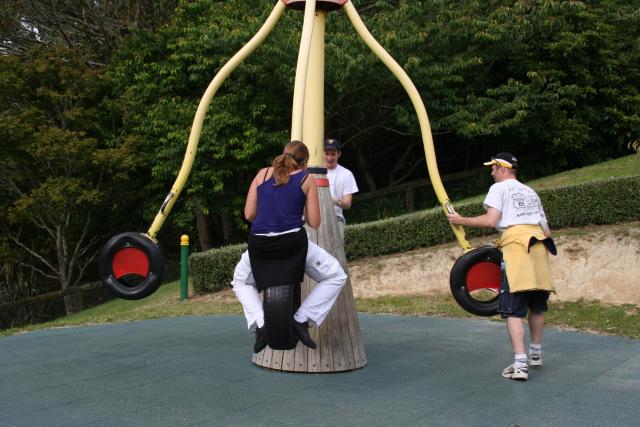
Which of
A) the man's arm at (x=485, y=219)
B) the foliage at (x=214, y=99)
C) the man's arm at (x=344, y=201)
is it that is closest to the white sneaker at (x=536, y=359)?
the man's arm at (x=485, y=219)

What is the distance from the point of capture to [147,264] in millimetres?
5273

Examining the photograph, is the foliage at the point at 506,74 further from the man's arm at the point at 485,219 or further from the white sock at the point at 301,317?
the white sock at the point at 301,317

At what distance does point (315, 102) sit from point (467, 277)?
183 cm

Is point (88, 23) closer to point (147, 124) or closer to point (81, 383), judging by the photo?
point (147, 124)

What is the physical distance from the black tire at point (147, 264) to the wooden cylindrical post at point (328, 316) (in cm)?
103

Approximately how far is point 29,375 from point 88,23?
1820 centimetres

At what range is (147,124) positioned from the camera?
56.9 feet

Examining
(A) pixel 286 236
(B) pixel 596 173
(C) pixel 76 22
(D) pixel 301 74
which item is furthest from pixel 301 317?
(C) pixel 76 22

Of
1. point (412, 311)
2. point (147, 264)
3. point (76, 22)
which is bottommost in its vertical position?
point (412, 311)

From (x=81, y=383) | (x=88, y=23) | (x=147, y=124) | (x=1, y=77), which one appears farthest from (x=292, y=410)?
(x=88, y=23)

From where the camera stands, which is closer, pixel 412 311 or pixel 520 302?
pixel 520 302

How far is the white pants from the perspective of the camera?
4648 mm

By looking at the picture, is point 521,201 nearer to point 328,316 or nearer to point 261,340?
point 328,316

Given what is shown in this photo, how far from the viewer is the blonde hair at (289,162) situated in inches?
179
